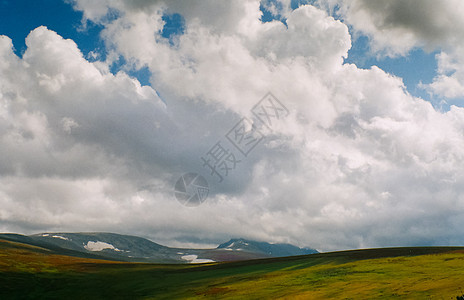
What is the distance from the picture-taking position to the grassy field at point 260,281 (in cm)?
5359

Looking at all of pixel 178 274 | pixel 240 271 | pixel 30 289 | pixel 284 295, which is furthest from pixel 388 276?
pixel 30 289

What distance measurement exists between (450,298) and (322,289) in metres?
23.8

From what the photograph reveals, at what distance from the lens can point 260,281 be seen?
79.8m

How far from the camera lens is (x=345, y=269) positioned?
263 ft

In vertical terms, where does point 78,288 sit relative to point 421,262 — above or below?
below

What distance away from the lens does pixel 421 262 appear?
7500 centimetres

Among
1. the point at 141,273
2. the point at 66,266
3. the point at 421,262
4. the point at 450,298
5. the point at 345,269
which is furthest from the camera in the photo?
the point at 66,266

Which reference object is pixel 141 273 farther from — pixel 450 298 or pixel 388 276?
pixel 450 298

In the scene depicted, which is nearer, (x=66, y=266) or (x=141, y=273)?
(x=141, y=273)

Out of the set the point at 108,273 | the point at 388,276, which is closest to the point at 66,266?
the point at 108,273

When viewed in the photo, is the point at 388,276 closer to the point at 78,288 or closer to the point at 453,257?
the point at 453,257

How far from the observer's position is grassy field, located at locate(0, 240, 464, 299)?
2110 inches

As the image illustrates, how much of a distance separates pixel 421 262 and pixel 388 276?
54.3ft

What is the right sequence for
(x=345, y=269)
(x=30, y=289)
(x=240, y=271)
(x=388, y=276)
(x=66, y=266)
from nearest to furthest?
(x=388, y=276), (x=345, y=269), (x=30, y=289), (x=240, y=271), (x=66, y=266)
